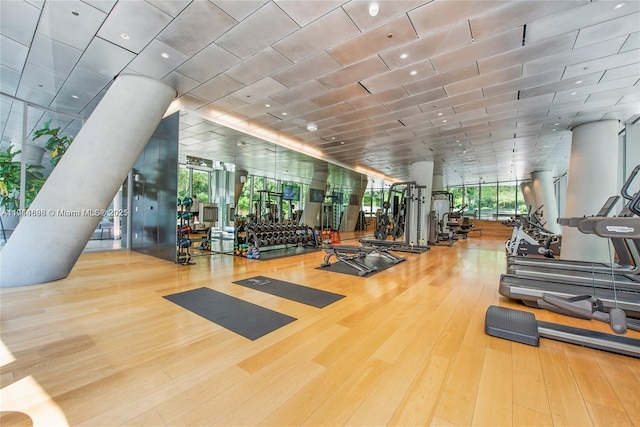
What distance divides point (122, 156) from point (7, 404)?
396 cm

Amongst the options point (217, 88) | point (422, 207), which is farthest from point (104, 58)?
point (422, 207)

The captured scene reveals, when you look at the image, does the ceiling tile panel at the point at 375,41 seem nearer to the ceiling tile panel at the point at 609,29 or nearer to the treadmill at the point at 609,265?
the ceiling tile panel at the point at 609,29

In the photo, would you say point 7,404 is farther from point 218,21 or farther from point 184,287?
point 218,21

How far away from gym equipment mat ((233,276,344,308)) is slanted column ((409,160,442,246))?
625 centimetres

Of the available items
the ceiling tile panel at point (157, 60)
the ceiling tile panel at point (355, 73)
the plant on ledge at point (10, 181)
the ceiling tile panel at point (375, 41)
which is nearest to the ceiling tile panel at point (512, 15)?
the ceiling tile panel at point (375, 41)

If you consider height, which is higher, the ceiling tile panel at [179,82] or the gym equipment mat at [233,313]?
the ceiling tile panel at [179,82]

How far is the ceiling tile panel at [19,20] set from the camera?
324cm

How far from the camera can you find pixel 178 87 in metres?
5.17

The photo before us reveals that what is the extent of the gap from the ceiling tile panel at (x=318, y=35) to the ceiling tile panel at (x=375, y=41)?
15 centimetres

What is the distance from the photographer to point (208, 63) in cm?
436

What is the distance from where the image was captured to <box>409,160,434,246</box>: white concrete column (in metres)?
9.66

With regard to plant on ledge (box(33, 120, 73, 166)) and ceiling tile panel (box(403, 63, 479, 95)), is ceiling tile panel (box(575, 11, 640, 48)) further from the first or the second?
plant on ledge (box(33, 120, 73, 166))

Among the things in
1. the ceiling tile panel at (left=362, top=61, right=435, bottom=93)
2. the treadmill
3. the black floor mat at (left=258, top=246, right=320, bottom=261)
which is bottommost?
the black floor mat at (left=258, top=246, right=320, bottom=261)

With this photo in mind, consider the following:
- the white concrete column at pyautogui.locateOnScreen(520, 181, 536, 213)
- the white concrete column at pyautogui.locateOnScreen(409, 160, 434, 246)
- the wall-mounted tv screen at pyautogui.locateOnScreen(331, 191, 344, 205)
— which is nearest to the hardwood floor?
the white concrete column at pyautogui.locateOnScreen(409, 160, 434, 246)
